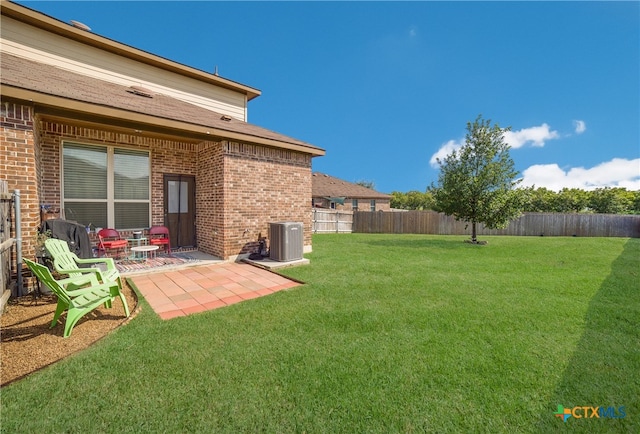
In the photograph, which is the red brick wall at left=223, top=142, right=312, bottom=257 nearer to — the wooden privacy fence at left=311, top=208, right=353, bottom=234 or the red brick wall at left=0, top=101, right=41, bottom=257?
the red brick wall at left=0, top=101, right=41, bottom=257

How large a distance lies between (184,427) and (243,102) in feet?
37.1

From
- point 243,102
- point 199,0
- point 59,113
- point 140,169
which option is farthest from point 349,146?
point 59,113

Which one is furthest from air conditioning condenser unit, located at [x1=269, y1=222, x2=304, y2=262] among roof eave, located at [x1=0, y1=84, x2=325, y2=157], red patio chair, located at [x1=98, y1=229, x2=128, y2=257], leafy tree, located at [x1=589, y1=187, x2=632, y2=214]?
leafy tree, located at [x1=589, y1=187, x2=632, y2=214]

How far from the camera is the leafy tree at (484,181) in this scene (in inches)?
466

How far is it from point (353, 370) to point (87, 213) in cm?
742

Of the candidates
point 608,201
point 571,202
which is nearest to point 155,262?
point 571,202

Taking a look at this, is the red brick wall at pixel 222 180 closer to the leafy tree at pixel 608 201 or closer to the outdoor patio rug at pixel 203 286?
the outdoor patio rug at pixel 203 286

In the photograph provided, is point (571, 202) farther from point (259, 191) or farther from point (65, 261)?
point (65, 261)

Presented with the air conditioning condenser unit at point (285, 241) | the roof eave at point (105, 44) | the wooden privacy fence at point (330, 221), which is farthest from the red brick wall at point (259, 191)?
the wooden privacy fence at point (330, 221)

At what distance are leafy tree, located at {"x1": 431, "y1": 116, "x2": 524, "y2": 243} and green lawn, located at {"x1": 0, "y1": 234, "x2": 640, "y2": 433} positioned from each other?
807 centimetres

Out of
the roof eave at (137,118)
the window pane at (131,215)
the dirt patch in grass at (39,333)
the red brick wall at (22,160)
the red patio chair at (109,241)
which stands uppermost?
the roof eave at (137,118)

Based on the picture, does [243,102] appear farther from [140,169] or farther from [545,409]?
[545,409]

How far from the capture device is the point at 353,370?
2.45 meters

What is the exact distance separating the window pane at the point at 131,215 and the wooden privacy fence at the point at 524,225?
1498 centimetres
